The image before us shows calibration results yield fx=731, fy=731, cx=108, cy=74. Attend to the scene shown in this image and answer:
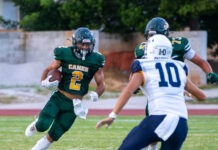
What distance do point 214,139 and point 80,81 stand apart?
2814mm

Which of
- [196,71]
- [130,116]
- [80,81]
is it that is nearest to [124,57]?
[196,71]

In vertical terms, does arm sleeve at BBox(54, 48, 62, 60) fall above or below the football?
above

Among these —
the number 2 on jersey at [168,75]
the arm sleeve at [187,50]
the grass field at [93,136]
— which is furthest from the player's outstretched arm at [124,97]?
the grass field at [93,136]

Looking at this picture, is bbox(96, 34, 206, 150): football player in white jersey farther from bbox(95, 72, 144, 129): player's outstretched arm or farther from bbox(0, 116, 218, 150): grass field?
bbox(0, 116, 218, 150): grass field

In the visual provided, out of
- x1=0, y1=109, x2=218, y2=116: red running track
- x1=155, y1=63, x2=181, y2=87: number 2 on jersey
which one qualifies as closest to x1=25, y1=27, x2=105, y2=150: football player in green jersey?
x1=155, y1=63, x2=181, y2=87: number 2 on jersey

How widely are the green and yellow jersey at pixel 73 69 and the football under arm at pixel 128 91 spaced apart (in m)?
2.70

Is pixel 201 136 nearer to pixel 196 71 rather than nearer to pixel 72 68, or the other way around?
pixel 72 68

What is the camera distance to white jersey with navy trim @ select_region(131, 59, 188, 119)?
613 cm

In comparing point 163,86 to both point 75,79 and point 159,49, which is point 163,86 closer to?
point 159,49

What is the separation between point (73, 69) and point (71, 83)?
171 mm

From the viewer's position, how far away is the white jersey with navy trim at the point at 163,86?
20.1 feet

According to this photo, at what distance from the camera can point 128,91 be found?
612 cm

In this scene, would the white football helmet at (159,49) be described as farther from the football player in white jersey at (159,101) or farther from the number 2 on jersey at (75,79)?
the number 2 on jersey at (75,79)

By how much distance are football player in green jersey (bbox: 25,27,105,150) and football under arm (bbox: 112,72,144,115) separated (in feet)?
8.03
